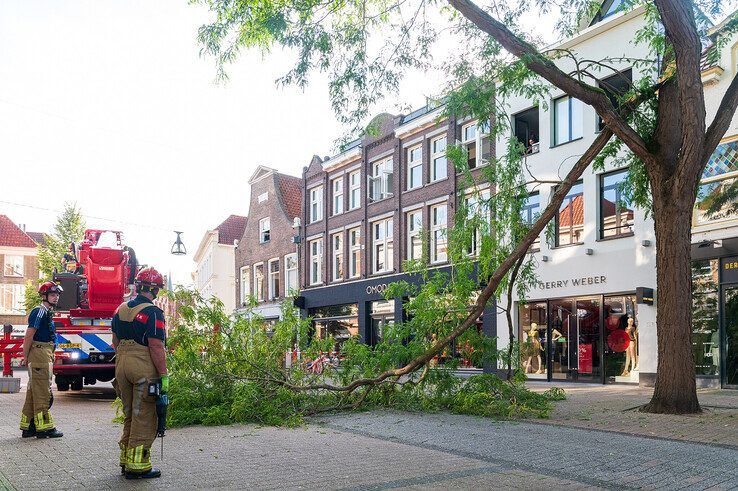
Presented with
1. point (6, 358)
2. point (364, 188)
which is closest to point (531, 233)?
point (6, 358)

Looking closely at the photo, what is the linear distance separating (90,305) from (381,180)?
637 inches

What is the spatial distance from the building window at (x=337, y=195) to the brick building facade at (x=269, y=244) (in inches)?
140

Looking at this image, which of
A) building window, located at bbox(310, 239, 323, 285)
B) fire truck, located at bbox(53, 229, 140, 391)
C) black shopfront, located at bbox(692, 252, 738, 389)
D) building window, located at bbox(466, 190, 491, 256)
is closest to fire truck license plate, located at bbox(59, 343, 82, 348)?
fire truck, located at bbox(53, 229, 140, 391)

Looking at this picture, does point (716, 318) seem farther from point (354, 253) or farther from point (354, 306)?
point (354, 253)

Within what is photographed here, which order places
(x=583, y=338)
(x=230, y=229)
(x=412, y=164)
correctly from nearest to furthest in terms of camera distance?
(x=583, y=338)
(x=412, y=164)
(x=230, y=229)

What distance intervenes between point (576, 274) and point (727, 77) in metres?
6.39

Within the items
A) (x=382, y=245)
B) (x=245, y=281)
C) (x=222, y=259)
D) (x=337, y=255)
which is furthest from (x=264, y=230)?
(x=222, y=259)

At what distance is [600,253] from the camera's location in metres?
19.6

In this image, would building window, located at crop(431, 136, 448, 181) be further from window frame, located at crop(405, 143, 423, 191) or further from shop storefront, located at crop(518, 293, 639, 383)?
shop storefront, located at crop(518, 293, 639, 383)

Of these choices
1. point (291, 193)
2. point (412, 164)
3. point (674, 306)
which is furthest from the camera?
point (291, 193)

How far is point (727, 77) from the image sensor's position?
1697cm

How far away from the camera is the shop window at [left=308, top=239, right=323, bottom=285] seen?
1330 inches

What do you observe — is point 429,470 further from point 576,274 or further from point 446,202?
point 446,202

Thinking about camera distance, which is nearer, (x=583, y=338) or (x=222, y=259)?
(x=583, y=338)
